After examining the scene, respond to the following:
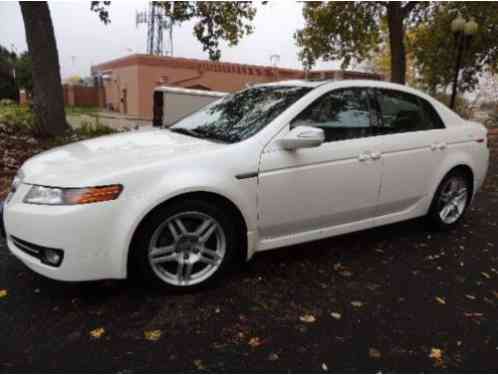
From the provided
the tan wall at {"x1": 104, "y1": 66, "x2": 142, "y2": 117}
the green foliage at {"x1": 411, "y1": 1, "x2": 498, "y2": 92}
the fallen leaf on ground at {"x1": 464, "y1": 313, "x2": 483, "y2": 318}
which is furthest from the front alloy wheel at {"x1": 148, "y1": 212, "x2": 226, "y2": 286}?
the tan wall at {"x1": 104, "y1": 66, "x2": 142, "y2": 117}

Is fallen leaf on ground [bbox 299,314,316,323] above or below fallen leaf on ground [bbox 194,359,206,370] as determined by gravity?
above

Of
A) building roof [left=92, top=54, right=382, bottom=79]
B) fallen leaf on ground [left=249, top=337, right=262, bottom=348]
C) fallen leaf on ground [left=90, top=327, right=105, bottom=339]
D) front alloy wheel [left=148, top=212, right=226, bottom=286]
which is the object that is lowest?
fallen leaf on ground [left=90, top=327, right=105, bottom=339]

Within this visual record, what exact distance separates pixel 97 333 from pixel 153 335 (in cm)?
34

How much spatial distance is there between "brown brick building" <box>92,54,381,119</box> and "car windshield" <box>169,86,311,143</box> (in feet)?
74.5

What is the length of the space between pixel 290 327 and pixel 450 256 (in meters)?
2.14

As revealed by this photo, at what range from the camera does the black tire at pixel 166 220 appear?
2656mm

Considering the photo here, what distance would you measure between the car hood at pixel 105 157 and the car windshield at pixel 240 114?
20cm

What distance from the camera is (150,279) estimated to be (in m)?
2.79

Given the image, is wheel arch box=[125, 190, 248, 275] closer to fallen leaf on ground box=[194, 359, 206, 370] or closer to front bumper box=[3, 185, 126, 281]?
front bumper box=[3, 185, 126, 281]

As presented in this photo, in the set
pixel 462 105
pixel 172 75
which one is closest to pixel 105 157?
pixel 172 75

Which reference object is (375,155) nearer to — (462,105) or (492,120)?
(492,120)

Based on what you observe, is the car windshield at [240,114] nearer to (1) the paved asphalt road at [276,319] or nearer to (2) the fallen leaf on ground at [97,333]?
(1) the paved asphalt road at [276,319]

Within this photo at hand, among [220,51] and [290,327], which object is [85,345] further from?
[220,51]

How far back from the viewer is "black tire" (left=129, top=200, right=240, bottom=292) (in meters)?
2.66
